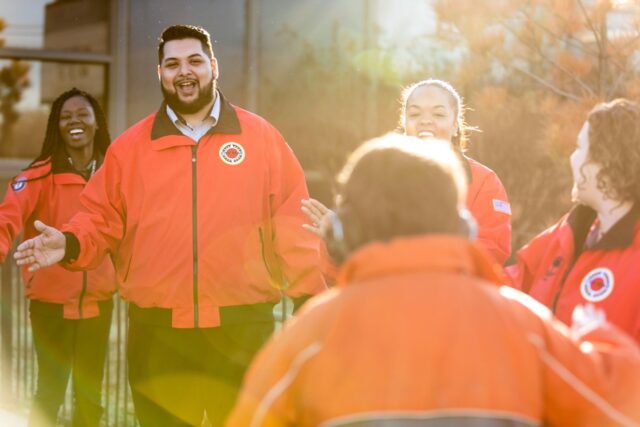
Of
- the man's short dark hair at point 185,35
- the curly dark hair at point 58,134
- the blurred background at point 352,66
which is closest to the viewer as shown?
the man's short dark hair at point 185,35

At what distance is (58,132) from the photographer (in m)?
5.86

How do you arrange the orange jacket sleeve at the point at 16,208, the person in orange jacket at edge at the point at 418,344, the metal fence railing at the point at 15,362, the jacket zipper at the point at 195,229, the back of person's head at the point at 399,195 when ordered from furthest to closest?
the metal fence railing at the point at 15,362 < the orange jacket sleeve at the point at 16,208 < the jacket zipper at the point at 195,229 < the back of person's head at the point at 399,195 < the person in orange jacket at edge at the point at 418,344

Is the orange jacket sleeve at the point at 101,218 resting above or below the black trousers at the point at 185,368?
above

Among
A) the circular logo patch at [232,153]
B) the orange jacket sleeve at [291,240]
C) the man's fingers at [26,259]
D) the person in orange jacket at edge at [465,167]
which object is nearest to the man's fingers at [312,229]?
the person in orange jacket at edge at [465,167]

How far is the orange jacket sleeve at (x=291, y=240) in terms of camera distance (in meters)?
4.48

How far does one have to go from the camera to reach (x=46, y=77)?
965 centimetres

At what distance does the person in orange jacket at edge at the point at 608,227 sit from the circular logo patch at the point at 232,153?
1.56m

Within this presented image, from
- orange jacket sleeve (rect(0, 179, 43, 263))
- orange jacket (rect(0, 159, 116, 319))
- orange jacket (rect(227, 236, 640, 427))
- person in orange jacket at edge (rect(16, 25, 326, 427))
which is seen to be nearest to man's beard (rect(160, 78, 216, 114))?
person in orange jacket at edge (rect(16, 25, 326, 427))

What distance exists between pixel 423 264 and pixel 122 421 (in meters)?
4.69

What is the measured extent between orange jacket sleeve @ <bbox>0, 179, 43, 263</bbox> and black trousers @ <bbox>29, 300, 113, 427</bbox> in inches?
17.4

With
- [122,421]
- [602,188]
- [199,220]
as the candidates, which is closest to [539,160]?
[122,421]

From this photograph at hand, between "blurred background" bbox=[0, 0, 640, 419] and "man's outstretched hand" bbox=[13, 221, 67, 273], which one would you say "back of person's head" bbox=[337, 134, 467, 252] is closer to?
"man's outstretched hand" bbox=[13, 221, 67, 273]

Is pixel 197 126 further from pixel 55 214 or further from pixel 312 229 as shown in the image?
pixel 55 214

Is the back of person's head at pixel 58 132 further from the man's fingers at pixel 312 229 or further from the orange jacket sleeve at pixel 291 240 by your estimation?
the man's fingers at pixel 312 229
